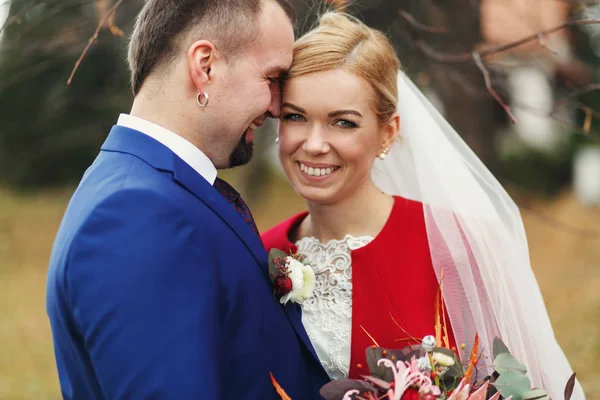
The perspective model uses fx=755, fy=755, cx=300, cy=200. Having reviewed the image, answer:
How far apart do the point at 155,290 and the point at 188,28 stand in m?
0.95

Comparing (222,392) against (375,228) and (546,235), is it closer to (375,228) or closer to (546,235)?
(375,228)

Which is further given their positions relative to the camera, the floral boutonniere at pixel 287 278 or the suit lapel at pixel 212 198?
the floral boutonniere at pixel 287 278

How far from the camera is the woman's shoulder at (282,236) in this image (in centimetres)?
339

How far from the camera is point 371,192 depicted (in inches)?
130

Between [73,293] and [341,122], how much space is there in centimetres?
131

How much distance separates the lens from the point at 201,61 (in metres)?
2.54

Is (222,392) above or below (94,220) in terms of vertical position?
below

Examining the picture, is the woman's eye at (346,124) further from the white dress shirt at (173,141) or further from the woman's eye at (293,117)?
the white dress shirt at (173,141)

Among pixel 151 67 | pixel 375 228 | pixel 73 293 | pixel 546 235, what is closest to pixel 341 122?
pixel 375 228

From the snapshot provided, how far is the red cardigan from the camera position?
298cm

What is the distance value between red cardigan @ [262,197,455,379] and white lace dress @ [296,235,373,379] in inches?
2.2

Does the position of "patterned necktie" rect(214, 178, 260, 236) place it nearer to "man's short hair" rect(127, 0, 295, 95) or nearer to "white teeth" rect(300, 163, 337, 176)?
"white teeth" rect(300, 163, 337, 176)

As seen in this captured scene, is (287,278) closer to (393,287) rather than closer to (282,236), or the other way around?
(393,287)

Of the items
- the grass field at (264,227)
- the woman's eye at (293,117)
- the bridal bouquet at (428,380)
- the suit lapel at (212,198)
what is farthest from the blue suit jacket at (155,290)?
the grass field at (264,227)
